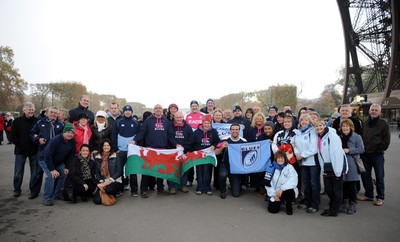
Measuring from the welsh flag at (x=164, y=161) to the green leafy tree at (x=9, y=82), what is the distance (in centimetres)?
4519

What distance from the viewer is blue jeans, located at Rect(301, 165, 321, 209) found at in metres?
4.85

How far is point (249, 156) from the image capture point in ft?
20.2

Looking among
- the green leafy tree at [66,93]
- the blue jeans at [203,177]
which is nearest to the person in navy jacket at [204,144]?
the blue jeans at [203,177]

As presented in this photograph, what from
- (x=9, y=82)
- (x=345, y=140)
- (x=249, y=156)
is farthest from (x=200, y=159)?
(x=9, y=82)

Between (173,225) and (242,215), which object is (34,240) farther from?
(242,215)

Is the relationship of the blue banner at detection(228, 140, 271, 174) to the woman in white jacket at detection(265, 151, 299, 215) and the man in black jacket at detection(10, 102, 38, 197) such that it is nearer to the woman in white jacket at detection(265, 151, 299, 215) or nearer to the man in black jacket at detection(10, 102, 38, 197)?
the woman in white jacket at detection(265, 151, 299, 215)

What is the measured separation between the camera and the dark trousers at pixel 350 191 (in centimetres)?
489

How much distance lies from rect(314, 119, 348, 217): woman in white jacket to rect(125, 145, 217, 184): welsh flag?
250cm

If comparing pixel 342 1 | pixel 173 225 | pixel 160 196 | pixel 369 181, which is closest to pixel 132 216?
pixel 173 225

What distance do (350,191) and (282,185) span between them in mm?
1373

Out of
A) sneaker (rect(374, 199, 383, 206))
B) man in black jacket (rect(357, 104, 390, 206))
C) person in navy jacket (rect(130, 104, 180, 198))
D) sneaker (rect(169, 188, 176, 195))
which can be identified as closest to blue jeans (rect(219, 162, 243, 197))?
sneaker (rect(169, 188, 176, 195))

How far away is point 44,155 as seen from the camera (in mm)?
5258

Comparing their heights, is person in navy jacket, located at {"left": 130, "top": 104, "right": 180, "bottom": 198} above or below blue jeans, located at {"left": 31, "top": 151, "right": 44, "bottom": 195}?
above

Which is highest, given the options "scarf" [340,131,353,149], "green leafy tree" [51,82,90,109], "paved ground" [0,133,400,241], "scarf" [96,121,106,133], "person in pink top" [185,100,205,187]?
"green leafy tree" [51,82,90,109]
